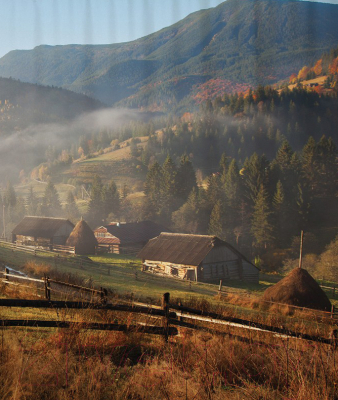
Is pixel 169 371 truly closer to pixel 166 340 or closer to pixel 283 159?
pixel 166 340

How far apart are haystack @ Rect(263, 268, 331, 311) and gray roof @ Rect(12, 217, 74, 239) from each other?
4375 centimetres

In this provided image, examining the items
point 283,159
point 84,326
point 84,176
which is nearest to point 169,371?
point 84,326

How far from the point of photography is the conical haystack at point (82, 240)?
60875mm

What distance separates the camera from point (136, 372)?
22.0 feet

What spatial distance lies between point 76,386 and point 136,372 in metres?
1.14

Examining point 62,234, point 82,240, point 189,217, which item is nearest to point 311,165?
point 189,217

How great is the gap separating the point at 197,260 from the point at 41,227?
33.8 metres

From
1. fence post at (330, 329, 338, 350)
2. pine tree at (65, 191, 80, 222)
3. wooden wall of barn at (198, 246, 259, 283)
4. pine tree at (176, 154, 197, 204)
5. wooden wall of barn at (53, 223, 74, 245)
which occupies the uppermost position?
pine tree at (176, 154, 197, 204)

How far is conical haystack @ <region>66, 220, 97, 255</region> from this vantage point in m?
60.9

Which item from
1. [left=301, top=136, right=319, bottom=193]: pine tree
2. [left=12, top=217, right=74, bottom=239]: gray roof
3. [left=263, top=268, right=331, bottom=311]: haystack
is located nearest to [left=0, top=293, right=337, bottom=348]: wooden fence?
[left=263, top=268, right=331, bottom=311]: haystack

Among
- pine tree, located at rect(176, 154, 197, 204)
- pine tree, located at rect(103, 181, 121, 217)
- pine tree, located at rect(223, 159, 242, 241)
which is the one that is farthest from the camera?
pine tree, located at rect(103, 181, 121, 217)

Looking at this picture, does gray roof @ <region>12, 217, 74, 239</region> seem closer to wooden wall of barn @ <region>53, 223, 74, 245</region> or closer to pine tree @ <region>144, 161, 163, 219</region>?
wooden wall of barn @ <region>53, 223, 74, 245</region>

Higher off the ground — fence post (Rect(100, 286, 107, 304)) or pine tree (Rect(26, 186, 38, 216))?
fence post (Rect(100, 286, 107, 304))

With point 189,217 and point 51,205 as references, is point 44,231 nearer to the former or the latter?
point 189,217
